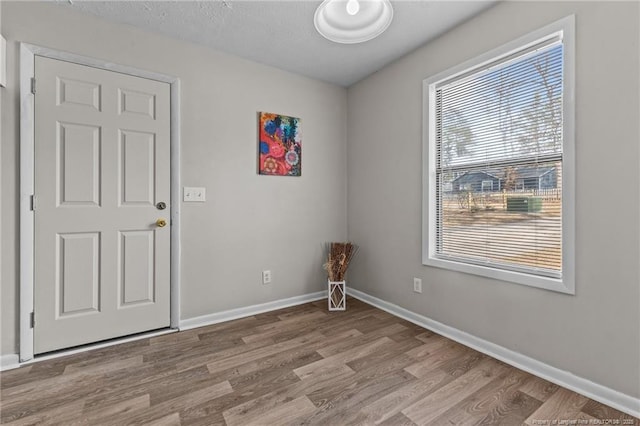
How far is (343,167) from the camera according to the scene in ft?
10.9

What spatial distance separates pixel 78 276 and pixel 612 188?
331 cm

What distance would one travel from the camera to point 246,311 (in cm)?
267

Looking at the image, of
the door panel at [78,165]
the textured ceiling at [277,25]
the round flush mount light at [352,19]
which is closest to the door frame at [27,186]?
the door panel at [78,165]

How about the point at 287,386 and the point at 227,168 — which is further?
the point at 227,168

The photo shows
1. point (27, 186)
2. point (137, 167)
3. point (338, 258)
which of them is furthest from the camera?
point (338, 258)

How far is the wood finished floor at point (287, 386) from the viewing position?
4.59 ft

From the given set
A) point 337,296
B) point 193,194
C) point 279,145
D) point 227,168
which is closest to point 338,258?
point 337,296

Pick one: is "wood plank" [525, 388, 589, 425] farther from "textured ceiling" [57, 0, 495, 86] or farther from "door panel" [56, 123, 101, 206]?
"door panel" [56, 123, 101, 206]

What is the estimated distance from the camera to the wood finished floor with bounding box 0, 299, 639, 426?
1.40m

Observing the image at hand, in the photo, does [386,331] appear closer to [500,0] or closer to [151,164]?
[151,164]

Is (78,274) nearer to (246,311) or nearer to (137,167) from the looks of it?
(137,167)

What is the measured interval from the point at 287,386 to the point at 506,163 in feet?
6.56

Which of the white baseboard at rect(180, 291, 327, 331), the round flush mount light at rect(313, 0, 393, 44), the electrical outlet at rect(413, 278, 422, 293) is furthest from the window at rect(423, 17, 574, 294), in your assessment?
the white baseboard at rect(180, 291, 327, 331)

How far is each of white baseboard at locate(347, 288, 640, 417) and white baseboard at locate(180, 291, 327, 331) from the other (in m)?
0.96
